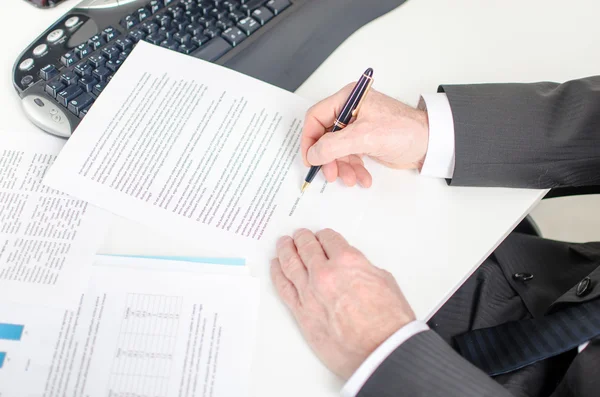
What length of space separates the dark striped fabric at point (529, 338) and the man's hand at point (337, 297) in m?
0.22

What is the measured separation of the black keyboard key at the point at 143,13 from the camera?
74 cm

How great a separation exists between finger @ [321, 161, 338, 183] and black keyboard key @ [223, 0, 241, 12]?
29 cm

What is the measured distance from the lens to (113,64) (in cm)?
70

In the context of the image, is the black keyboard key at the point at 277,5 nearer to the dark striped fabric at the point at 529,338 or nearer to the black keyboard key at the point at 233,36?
the black keyboard key at the point at 233,36

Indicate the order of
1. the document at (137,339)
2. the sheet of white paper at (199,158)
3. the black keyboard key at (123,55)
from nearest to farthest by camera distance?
the document at (137,339), the sheet of white paper at (199,158), the black keyboard key at (123,55)

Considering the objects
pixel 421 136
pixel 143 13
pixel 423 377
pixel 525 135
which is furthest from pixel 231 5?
pixel 423 377

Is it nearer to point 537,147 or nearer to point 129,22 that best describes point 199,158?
point 129,22

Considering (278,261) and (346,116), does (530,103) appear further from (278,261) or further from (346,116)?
(278,261)

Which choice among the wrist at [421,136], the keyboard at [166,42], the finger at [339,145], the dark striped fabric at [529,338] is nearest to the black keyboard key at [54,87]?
the keyboard at [166,42]

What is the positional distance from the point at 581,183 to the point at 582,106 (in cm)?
10

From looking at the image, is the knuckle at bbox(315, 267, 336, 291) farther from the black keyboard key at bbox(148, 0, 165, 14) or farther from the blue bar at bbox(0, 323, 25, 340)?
the black keyboard key at bbox(148, 0, 165, 14)

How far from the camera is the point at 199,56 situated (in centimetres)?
72

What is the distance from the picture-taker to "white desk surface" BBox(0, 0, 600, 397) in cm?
56

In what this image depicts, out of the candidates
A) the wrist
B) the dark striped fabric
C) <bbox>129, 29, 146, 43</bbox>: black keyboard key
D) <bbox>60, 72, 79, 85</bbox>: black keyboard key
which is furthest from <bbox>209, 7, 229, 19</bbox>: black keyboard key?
the dark striped fabric
